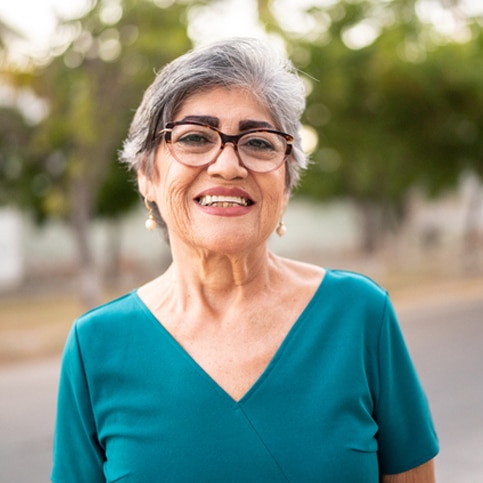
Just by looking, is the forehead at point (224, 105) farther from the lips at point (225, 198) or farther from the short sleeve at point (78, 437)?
the short sleeve at point (78, 437)

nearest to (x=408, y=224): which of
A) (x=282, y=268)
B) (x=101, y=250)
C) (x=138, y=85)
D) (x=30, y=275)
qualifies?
(x=101, y=250)

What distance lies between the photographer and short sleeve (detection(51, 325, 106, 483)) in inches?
61.1

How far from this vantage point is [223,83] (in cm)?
150

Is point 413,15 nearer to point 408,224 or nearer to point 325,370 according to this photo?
point 325,370

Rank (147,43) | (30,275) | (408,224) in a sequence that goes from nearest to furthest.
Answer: (147,43) → (30,275) → (408,224)

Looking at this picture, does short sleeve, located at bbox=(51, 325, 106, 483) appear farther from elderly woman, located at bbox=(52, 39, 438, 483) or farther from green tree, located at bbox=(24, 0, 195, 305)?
green tree, located at bbox=(24, 0, 195, 305)

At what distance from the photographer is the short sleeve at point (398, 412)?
154 centimetres

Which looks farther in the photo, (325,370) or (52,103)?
(52,103)

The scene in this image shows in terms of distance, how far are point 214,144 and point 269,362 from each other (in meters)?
0.52

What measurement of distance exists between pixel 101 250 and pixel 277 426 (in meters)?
17.6

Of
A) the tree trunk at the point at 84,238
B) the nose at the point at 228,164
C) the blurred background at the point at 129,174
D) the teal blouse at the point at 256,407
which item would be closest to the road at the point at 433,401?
the blurred background at the point at 129,174

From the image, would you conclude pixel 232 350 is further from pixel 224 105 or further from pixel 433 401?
pixel 433 401

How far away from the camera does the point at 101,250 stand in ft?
61.1

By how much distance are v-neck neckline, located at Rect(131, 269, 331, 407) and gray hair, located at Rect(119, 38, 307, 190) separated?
33cm
